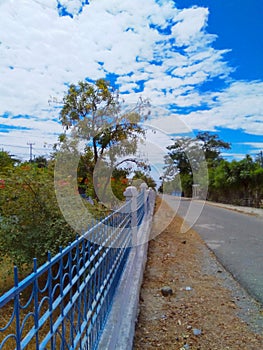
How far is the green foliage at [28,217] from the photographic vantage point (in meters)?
3.34

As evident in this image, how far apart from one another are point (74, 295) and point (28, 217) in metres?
2.16

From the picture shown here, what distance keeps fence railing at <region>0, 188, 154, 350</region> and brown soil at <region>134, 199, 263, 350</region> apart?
1.94 feet

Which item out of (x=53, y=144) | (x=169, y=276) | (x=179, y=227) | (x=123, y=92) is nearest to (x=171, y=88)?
(x=123, y=92)

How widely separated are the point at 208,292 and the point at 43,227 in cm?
210

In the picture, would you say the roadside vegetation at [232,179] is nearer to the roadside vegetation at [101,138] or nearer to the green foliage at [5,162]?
the green foliage at [5,162]

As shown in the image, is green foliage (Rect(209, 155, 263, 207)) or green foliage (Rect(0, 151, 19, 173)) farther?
green foliage (Rect(209, 155, 263, 207))

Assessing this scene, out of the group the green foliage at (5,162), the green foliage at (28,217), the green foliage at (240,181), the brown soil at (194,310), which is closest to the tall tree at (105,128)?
the green foliage at (5,162)

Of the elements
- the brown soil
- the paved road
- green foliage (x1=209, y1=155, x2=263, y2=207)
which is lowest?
the brown soil

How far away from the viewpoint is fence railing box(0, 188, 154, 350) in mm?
994

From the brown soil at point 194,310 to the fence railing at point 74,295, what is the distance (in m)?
0.59

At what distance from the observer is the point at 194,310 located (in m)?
3.15

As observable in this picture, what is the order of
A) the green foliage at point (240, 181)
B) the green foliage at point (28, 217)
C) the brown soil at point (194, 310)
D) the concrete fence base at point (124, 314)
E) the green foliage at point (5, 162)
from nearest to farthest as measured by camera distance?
the concrete fence base at point (124, 314) < the brown soil at point (194, 310) < the green foliage at point (28, 217) < the green foliage at point (5, 162) < the green foliage at point (240, 181)

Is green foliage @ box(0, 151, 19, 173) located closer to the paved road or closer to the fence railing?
the fence railing

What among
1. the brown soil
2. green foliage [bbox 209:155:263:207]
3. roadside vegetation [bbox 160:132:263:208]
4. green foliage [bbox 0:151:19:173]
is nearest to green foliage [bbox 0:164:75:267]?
green foliage [bbox 0:151:19:173]
